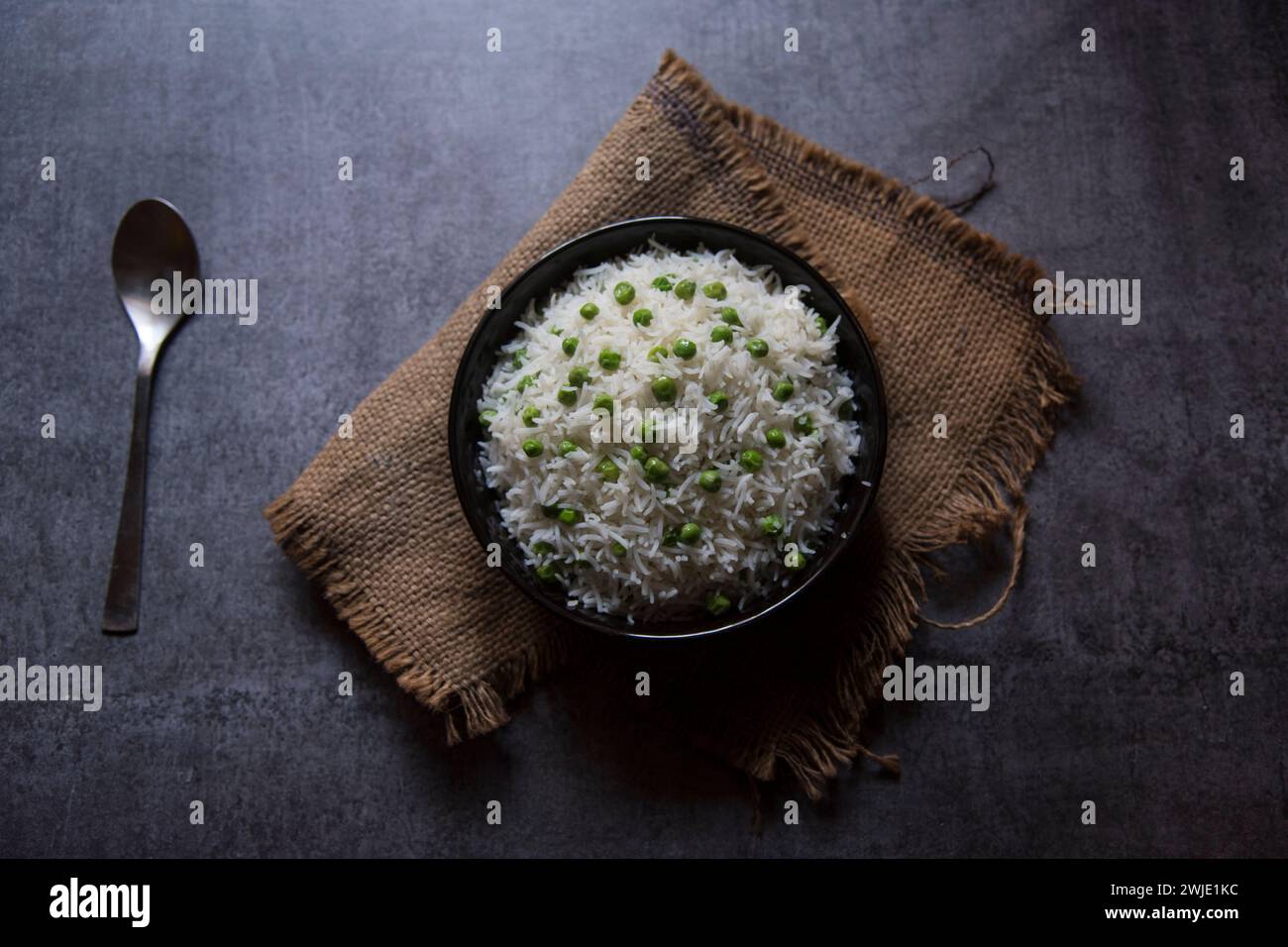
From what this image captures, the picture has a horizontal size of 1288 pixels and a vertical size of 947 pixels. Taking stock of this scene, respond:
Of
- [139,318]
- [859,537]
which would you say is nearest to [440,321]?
[139,318]

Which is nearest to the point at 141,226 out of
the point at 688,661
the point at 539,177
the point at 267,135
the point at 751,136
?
the point at 267,135

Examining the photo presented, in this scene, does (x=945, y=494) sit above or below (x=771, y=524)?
above

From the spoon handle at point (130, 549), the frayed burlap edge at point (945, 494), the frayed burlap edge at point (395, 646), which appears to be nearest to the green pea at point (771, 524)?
the frayed burlap edge at point (945, 494)

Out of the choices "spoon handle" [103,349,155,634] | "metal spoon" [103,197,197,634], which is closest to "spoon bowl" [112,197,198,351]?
"metal spoon" [103,197,197,634]

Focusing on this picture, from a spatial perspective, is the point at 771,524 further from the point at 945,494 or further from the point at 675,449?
the point at 945,494

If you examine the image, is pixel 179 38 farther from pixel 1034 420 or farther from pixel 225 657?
pixel 1034 420

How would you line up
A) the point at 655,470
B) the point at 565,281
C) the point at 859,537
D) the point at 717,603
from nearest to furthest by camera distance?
the point at 655,470
the point at 717,603
the point at 565,281
the point at 859,537

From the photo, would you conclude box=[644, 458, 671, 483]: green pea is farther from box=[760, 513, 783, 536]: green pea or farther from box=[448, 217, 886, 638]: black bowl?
box=[448, 217, 886, 638]: black bowl
